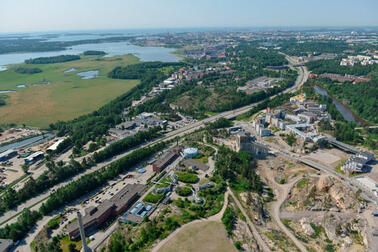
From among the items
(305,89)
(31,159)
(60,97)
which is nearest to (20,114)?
(60,97)

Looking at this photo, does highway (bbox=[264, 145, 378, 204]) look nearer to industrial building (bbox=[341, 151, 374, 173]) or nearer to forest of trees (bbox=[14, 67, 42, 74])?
industrial building (bbox=[341, 151, 374, 173])

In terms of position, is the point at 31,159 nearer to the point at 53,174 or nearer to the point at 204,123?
the point at 53,174

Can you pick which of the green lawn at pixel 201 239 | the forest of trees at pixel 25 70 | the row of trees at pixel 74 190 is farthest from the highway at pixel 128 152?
the forest of trees at pixel 25 70

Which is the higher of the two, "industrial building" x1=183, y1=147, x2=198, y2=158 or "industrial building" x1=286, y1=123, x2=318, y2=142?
"industrial building" x1=286, y1=123, x2=318, y2=142

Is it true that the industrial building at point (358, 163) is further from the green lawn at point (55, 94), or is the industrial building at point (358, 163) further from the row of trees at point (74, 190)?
the green lawn at point (55, 94)

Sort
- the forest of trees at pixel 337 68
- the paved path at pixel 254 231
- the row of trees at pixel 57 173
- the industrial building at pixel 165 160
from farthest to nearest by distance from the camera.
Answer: the forest of trees at pixel 337 68, the industrial building at pixel 165 160, the row of trees at pixel 57 173, the paved path at pixel 254 231

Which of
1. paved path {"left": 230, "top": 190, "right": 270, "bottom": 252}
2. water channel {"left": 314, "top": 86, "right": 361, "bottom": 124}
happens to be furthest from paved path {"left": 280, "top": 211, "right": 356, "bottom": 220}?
water channel {"left": 314, "top": 86, "right": 361, "bottom": 124}
